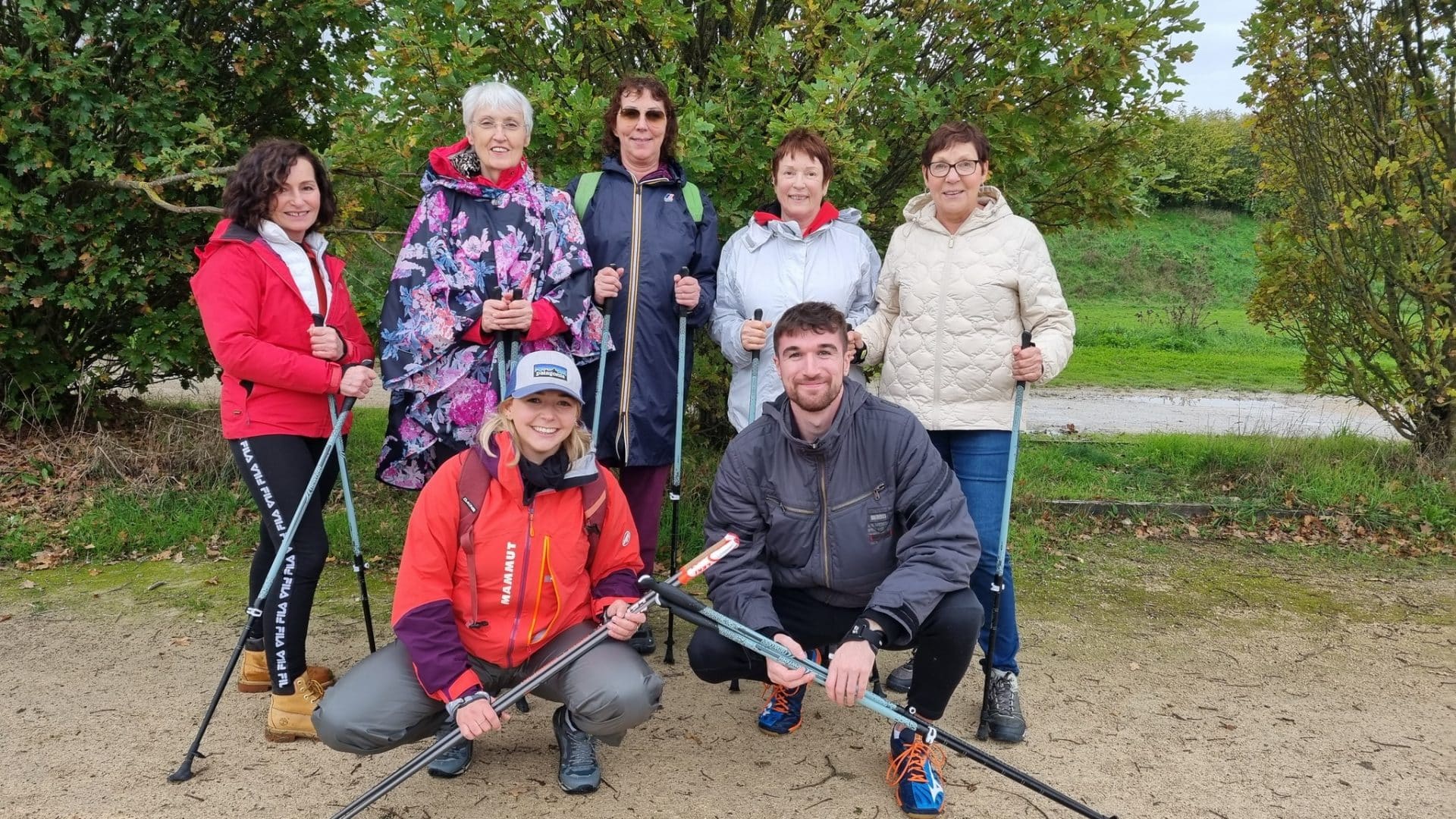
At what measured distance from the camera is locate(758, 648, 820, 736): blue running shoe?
352 centimetres

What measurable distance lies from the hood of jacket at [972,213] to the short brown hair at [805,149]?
366mm

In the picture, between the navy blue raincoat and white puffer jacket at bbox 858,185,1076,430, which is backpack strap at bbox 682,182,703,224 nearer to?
the navy blue raincoat

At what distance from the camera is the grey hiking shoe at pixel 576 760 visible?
3.07m

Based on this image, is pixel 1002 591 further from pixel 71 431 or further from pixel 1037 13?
pixel 71 431

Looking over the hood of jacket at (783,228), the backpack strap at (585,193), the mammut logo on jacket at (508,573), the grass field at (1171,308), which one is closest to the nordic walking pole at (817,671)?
the mammut logo on jacket at (508,573)

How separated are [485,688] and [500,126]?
6.47 ft

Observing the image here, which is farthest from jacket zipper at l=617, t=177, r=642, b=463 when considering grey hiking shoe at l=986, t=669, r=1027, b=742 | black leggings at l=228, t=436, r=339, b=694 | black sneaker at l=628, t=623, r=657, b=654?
grey hiking shoe at l=986, t=669, r=1027, b=742

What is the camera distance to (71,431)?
19.6 feet

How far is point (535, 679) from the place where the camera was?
286cm

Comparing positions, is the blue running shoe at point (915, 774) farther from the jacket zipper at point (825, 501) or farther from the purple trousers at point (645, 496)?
the purple trousers at point (645, 496)

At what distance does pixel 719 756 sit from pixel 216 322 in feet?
7.32

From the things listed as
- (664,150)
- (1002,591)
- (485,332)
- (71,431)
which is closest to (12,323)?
(71,431)

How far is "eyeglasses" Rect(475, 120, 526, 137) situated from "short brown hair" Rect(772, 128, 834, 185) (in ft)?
3.28

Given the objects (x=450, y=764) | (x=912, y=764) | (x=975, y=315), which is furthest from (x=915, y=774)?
(x=975, y=315)
